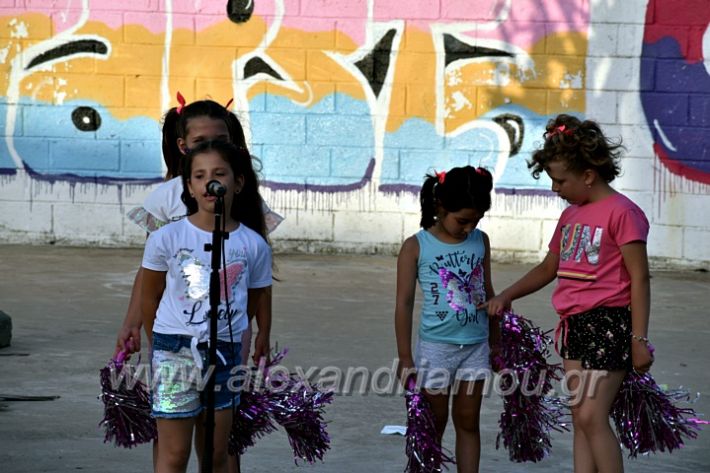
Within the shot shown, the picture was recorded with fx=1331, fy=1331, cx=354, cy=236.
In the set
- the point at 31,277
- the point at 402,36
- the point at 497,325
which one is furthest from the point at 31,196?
the point at 497,325

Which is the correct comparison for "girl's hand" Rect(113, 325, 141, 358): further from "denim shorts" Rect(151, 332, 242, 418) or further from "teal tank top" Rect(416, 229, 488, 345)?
"teal tank top" Rect(416, 229, 488, 345)

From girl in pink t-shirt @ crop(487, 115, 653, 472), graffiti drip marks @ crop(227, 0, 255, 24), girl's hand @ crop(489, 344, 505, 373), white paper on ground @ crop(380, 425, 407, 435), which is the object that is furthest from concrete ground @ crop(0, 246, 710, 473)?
graffiti drip marks @ crop(227, 0, 255, 24)

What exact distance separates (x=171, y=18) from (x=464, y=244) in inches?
258

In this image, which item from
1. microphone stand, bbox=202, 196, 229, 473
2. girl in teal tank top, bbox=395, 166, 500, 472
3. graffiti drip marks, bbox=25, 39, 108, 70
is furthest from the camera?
graffiti drip marks, bbox=25, 39, 108, 70

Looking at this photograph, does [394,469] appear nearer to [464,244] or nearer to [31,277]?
[464,244]

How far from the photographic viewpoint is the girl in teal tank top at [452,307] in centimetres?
474

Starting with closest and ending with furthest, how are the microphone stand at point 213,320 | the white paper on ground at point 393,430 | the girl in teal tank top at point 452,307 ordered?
the microphone stand at point 213,320 → the girl in teal tank top at point 452,307 → the white paper on ground at point 393,430

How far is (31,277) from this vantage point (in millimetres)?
9664

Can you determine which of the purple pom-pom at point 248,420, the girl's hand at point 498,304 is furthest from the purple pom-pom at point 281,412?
the girl's hand at point 498,304

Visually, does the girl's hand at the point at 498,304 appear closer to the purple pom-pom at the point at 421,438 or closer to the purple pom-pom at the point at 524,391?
the purple pom-pom at the point at 524,391

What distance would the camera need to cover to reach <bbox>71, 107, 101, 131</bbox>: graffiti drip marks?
432 inches

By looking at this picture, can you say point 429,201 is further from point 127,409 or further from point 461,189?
point 127,409

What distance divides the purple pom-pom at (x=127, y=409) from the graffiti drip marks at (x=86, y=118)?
6.70m

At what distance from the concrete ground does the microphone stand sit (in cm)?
126
